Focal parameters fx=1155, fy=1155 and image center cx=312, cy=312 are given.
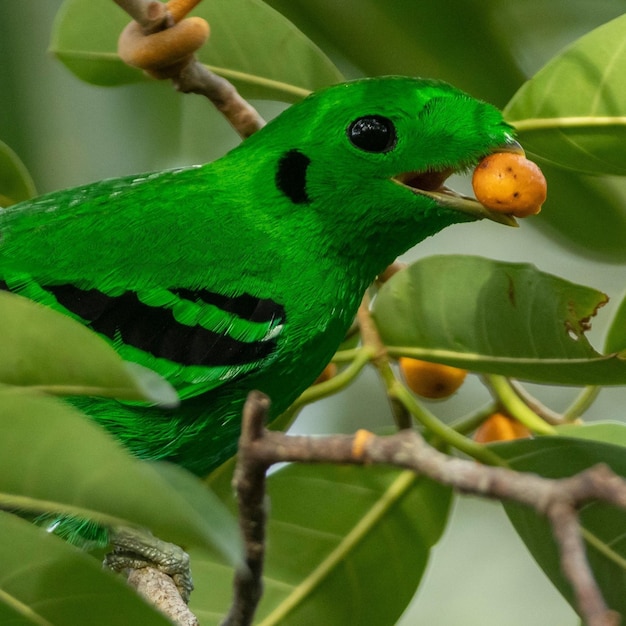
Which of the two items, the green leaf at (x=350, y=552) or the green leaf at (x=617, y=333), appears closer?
the green leaf at (x=617, y=333)

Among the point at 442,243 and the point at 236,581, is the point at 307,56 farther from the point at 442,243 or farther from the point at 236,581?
the point at 442,243

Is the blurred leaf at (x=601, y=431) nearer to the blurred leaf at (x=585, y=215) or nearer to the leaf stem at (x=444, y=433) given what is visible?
the leaf stem at (x=444, y=433)

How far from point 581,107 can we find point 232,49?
0.90 metres

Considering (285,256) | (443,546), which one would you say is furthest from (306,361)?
(443,546)

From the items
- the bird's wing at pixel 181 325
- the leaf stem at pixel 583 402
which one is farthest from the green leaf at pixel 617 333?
the bird's wing at pixel 181 325

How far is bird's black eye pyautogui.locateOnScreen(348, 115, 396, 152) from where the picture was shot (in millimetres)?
2373

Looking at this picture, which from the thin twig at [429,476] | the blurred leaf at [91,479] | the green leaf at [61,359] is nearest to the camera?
the thin twig at [429,476]

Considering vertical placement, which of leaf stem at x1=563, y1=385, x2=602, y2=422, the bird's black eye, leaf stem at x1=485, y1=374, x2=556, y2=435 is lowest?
leaf stem at x1=563, y1=385, x2=602, y2=422

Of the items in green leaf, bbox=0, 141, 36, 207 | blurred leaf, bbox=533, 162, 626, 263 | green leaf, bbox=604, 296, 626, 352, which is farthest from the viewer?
blurred leaf, bbox=533, 162, 626, 263

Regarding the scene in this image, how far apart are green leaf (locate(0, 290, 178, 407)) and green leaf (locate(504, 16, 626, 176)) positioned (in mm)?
1396

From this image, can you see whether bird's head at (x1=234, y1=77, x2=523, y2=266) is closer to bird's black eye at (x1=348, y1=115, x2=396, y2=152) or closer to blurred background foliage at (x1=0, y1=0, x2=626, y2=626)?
bird's black eye at (x1=348, y1=115, x2=396, y2=152)

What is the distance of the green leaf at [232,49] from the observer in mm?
2791

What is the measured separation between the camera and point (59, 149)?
14.4 feet

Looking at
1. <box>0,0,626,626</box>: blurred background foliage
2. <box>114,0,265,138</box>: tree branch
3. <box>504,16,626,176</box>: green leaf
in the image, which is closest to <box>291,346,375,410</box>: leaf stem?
<box>504,16,626,176</box>: green leaf
